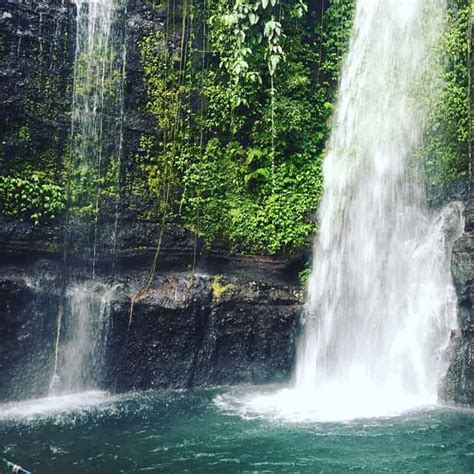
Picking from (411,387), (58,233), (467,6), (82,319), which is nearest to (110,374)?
(82,319)

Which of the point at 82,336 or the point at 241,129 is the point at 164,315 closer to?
the point at 82,336

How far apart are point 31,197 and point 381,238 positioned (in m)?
5.98

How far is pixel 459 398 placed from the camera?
28.4 feet

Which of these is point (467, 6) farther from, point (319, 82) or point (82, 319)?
point (82, 319)

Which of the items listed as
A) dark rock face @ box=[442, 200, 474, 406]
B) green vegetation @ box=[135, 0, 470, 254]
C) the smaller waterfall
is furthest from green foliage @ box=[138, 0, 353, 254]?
dark rock face @ box=[442, 200, 474, 406]

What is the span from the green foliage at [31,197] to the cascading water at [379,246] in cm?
408

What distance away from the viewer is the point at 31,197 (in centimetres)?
971

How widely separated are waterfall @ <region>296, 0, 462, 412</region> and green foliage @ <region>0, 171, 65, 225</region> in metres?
4.63

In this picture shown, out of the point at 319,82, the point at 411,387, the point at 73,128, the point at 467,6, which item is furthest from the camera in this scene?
the point at 319,82

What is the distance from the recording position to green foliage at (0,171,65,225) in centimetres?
956

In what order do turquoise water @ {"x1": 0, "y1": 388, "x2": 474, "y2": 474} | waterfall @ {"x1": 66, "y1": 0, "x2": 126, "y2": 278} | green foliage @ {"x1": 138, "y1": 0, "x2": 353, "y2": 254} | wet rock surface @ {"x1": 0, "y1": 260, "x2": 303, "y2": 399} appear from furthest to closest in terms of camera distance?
green foliage @ {"x1": 138, "y1": 0, "x2": 353, "y2": 254} → waterfall @ {"x1": 66, "y1": 0, "x2": 126, "y2": 278} → wet rock surface @ {"x1": 0, "y1": 260, "x2": 303, "y2": 399} → turquoise water @ {"x1": 0, "y1": 388, "x2": 474, "y2": 474}

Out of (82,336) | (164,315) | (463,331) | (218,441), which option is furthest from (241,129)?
(218,441)

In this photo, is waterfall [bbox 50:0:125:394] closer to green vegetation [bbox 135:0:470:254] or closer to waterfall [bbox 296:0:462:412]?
green vegetation [bbox 135:0:470:254]

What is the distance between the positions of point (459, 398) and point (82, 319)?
5.88 meters
